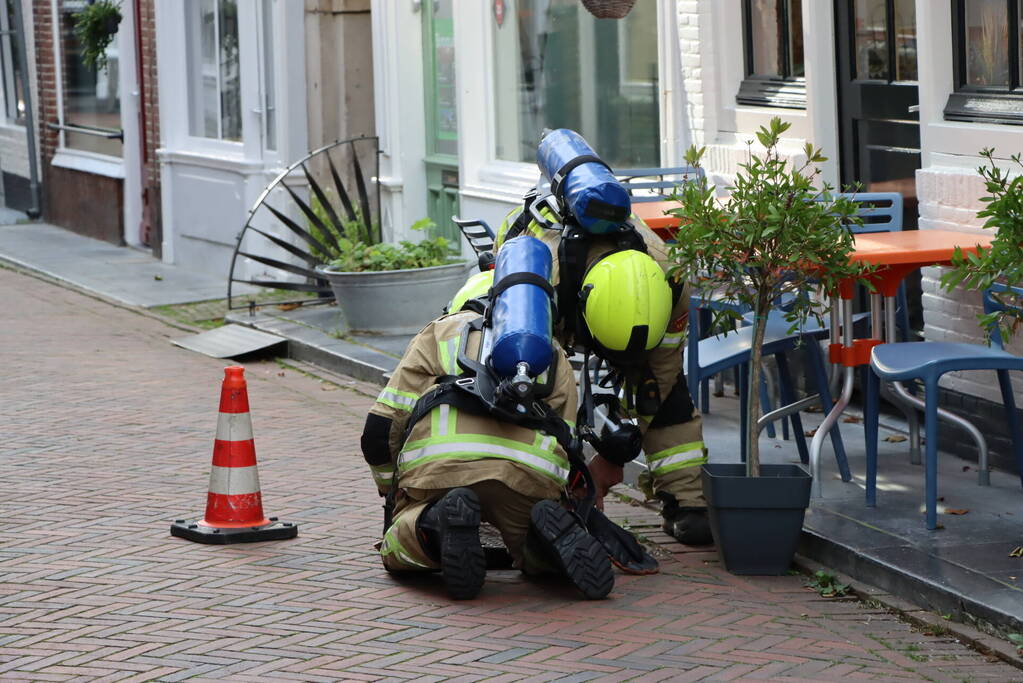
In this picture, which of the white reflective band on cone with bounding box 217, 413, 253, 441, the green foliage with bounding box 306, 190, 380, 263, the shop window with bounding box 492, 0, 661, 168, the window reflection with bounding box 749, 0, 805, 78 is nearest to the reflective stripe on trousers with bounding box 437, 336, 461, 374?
the white reflective band on cone with bounding box 217, 413, 253, 441

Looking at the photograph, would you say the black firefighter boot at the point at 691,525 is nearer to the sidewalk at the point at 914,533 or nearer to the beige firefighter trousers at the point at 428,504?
the sidewalk at the point at 914,533

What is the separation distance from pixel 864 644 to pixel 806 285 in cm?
132

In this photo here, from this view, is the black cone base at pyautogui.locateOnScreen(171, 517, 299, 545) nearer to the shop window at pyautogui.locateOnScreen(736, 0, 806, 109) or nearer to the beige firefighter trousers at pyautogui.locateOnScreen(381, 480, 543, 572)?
the beige firefighter trousers at pyautogui.locateOnScreen(381, 480, 543, 572)

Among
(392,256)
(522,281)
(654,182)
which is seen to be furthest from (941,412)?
(392,256)

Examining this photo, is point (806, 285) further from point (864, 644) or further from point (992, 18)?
point (992, 18)

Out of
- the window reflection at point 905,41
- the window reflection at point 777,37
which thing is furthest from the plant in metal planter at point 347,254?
the window reflection at point 905,41

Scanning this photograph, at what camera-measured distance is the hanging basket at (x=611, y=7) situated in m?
9.51

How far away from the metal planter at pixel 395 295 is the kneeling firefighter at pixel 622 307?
4620 mm

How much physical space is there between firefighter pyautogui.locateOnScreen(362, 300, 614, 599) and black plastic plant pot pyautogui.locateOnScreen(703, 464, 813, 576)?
52 centimetres

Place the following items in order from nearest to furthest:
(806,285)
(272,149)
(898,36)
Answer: (806,285) < (898,36) < (272,149)

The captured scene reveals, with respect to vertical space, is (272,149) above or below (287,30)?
below

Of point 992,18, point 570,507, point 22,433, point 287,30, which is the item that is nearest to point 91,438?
point 22,433

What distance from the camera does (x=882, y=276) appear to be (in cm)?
642

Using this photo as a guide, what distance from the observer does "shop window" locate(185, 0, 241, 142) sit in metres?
15.6
